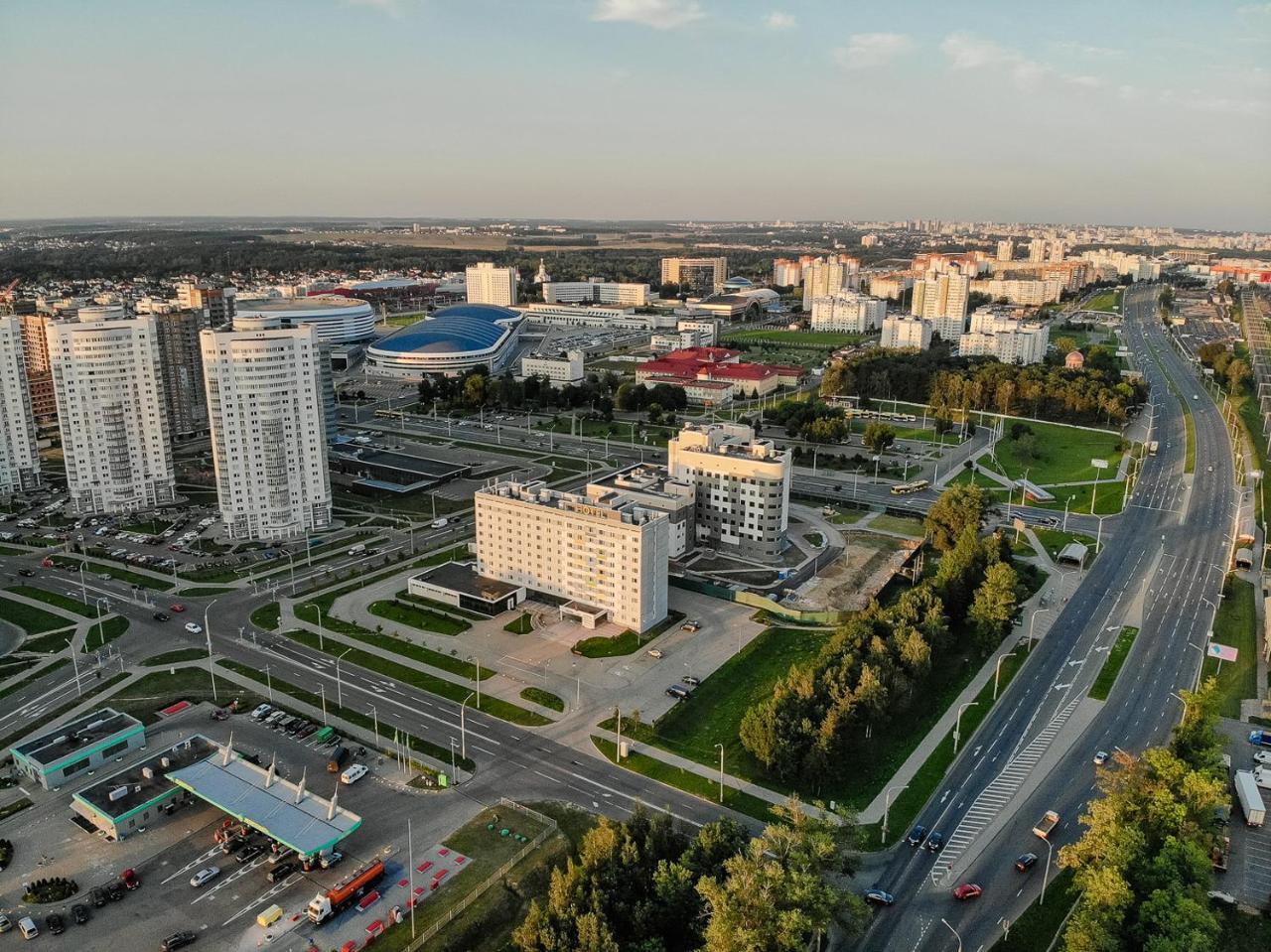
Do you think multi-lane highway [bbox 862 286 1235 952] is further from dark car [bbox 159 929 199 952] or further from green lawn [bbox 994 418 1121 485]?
dark car [bbox 159 929 199 952]

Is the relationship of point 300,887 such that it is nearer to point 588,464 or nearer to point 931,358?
point 588,464

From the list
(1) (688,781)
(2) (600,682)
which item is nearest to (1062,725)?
(1) (688,781)

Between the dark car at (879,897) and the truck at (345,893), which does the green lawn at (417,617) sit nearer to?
the truck at (345,893)

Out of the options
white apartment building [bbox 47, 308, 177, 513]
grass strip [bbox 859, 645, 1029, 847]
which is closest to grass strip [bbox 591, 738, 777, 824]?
grass strip [bbox 859, 645, 1029, 847]

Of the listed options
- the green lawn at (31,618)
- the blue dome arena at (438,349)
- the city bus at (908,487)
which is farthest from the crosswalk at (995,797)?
the blue dome arena at (438,349)

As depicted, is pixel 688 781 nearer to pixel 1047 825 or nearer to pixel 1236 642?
pixel 1047 825

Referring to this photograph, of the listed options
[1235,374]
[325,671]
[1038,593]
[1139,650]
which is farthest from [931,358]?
[325,671]
